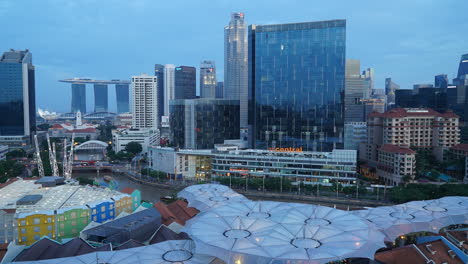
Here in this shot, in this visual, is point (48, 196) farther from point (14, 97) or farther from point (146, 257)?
point (14, 97)

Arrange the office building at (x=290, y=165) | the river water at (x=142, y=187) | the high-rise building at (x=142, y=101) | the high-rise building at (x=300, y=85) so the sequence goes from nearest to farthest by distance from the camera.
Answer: the river water at (x=142, y=187) < the office building at (x=290, y=165) < the high-rise building at (x=300, y=85) < the high-rise building at (x=142, y=101)

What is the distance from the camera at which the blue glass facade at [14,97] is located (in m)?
60.6

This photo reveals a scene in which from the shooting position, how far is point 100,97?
181 meters

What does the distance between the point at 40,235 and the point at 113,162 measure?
98.7 ft

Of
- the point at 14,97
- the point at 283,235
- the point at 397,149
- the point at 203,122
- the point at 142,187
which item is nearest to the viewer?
the point at 283,235

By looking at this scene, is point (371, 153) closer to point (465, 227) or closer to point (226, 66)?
point (465, 227)

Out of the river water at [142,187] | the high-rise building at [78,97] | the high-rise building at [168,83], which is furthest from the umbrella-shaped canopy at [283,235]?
the high-rise building at [78,97]

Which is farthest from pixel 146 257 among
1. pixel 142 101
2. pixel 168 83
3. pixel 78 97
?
pixel 78 97

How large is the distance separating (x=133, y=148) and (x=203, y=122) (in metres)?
11.1

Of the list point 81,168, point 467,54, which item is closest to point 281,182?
point 81,168

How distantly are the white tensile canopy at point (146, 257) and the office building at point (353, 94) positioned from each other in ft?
220

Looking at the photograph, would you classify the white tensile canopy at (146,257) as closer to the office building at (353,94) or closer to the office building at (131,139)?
the office building at (131,139)

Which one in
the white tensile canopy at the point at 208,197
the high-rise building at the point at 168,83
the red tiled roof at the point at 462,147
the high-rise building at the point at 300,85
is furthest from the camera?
the high-rise building at the point at 168,83

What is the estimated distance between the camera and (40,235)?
1597 centimetres
